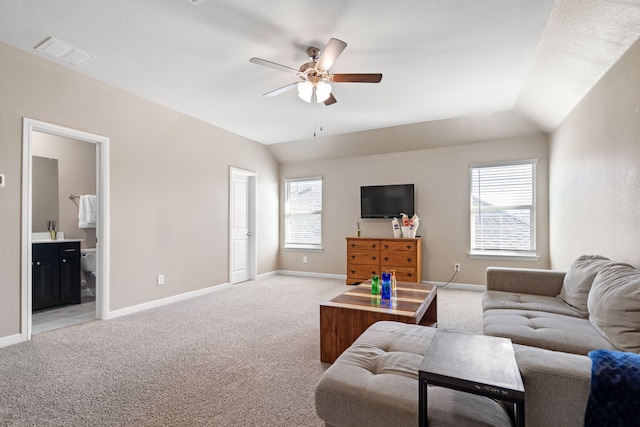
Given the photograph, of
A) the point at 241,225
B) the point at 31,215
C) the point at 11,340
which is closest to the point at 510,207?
the point at 241,225

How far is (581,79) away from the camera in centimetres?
287

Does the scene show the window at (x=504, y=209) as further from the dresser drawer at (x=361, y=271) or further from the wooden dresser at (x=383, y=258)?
the dresser drawer at (x=361, y=271)

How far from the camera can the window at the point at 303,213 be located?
6305mm

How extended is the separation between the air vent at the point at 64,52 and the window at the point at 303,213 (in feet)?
13.2

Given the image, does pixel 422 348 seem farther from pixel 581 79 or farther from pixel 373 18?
Answer: pixel 581 79

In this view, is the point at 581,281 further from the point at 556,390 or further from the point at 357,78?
the point at 357,78

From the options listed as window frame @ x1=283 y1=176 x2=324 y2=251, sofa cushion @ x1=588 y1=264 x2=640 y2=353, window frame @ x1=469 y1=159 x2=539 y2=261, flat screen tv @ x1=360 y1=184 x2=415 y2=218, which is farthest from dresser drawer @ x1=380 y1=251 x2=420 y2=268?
sofa cushion @ x1=588 y1=264 x2=640 y2=353

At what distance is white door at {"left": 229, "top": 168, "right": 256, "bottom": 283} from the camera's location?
5.36 metres

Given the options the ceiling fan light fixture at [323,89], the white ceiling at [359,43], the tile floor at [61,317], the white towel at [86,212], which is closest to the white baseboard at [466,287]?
the white ceiling at [359,43]

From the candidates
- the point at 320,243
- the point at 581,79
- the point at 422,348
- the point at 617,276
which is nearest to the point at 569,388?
the point at 422,348

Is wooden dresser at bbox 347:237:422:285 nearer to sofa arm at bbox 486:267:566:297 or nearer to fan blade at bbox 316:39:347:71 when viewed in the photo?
sofa arm at bbox 486:267:566:297

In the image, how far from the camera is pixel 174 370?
2.29 m

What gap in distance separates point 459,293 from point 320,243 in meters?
2.67

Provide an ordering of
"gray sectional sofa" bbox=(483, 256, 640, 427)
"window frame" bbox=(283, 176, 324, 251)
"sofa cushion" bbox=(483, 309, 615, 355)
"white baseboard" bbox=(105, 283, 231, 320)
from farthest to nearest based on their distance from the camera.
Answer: "window frame" bbox=(283, 176, 324, 251), "white baseboard" bbox=(105, 283, 231, 320), "sofa cushion" bbox=(483, 309, 615, 355), "gray sectional sofa" bbox=(483, 256, 640, 427)
